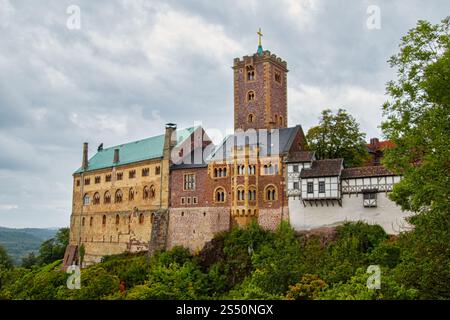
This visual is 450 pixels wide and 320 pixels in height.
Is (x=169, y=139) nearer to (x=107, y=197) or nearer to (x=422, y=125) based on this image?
(x=107, y=197)

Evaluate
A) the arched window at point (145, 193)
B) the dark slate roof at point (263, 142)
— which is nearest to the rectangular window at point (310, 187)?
the dark slate roof at point (263, 142)

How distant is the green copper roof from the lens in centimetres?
5578

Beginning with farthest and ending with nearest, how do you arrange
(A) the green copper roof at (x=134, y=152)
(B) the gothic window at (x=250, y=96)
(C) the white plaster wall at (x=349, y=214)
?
(A) the green copper roof at (x=134, y=152) → (B) the gothic window at (x=250, y=96) → (C) the white plaster wall at (x=349, y=214)

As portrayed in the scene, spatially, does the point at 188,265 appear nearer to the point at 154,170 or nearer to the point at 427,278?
the point at 154,170

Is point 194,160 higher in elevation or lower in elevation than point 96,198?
higher

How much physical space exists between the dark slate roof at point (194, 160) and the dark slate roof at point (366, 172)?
48.5ft

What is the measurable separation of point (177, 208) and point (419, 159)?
1295 inches

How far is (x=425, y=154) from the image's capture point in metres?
20.7

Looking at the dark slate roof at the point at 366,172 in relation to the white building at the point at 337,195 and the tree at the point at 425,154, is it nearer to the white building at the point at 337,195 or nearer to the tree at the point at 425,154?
the white building at the point at 337,195

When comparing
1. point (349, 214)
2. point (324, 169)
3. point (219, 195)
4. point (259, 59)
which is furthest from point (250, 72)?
point (349, 214)

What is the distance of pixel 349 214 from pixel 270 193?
781 centimetres

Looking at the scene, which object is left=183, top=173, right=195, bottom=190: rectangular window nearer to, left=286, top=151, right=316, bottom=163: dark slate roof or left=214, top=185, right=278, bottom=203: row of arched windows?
left=214, top=185, right=278, bottom=203: row of arched windows

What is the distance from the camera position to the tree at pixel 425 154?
19.3m

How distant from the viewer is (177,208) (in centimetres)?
5128
